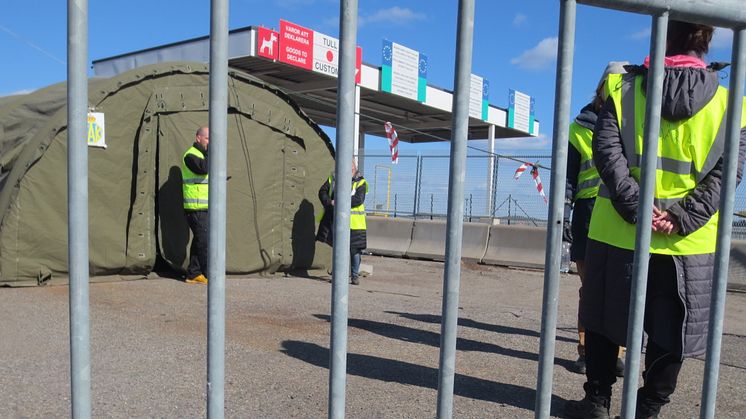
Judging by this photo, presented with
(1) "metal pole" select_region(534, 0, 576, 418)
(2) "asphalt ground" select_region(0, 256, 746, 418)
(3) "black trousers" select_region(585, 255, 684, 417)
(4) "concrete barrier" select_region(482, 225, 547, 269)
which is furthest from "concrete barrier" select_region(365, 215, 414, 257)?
(1) "metal pole" select_region(534, 0, 576, 418)

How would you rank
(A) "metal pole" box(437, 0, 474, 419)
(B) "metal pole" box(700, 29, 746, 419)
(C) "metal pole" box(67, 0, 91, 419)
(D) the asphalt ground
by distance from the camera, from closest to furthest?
1. (C) "metal pole" box(67, 0, 91, 419)
2. (A) "metal pole" box(437, 0, 474, 419)
3. (B) "metal pole" box(700, 29, 746, 419)
4. (D) the asphalt ground

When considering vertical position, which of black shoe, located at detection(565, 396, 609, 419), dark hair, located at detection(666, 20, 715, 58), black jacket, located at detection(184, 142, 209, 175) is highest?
dark hair, located at detection(666, 20, 715, 58)

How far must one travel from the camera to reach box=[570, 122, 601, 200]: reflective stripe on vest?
378 centimetres

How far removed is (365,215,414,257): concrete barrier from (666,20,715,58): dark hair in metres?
9.34

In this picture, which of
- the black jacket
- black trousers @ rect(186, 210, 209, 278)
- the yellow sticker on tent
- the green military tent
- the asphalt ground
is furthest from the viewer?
black trousers @ rect(186, 210, 209, 278)

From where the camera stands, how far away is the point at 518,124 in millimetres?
26516

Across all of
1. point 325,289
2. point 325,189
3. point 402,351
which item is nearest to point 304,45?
point 325,189

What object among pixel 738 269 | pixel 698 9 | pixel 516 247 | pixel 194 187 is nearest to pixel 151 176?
pixel 194 187

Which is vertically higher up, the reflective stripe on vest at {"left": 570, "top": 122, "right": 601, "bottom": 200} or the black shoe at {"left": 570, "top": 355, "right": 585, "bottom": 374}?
the reflective stripe on vest at {"left": 570, "top": 122, "right": 601, "bottom": 200}

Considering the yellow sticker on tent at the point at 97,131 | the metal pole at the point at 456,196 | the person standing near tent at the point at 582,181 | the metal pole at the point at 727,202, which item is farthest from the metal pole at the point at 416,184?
the metal pole at the point at 456,196

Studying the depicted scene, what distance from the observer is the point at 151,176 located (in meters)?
7.05

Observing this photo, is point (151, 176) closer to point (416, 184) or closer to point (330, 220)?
point (330, 220)

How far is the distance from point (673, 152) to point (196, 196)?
5.56 m

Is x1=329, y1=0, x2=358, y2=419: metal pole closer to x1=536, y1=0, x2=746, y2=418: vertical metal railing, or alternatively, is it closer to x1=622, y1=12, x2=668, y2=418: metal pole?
x1=536, y1=0, x2=746, y2=418: vertical metal railing
